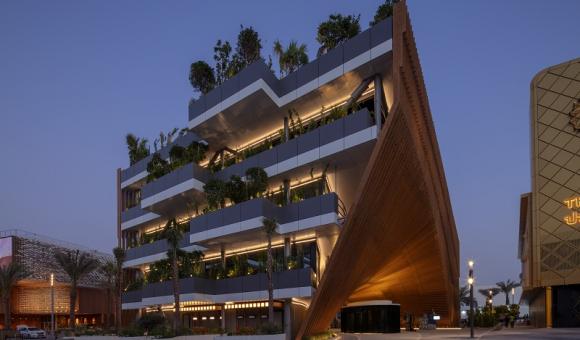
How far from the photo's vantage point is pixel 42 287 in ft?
275

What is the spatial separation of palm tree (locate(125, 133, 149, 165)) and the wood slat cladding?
24.3 m

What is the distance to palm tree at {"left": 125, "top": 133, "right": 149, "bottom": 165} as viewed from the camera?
188 ft

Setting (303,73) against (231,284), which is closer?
(303,73)

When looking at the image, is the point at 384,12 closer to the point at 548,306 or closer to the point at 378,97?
the point at 378,97

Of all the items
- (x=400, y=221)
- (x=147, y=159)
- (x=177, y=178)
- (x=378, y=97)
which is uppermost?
(x=378, y=97)

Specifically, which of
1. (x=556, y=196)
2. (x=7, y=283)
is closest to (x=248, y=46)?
(x=556, y=196)

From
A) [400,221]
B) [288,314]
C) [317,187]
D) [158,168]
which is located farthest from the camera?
[158,168]

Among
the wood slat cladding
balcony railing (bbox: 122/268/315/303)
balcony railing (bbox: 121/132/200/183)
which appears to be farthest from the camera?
balcony railing (bbox: 121/132/200/183)

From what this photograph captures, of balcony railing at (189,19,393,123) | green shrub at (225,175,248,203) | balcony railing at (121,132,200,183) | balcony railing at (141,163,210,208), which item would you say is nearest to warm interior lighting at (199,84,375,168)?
balcony railing at (189,19,393,123)

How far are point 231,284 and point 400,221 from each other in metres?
11.0

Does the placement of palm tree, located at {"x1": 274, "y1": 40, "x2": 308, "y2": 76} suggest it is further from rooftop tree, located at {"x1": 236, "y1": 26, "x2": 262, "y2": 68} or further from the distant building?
the distant building

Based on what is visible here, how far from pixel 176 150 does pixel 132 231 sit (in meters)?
19.0

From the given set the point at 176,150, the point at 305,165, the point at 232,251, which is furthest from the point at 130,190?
the point at 305,165

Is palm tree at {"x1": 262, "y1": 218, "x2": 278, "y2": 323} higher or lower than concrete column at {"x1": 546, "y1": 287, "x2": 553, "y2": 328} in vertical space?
higher
